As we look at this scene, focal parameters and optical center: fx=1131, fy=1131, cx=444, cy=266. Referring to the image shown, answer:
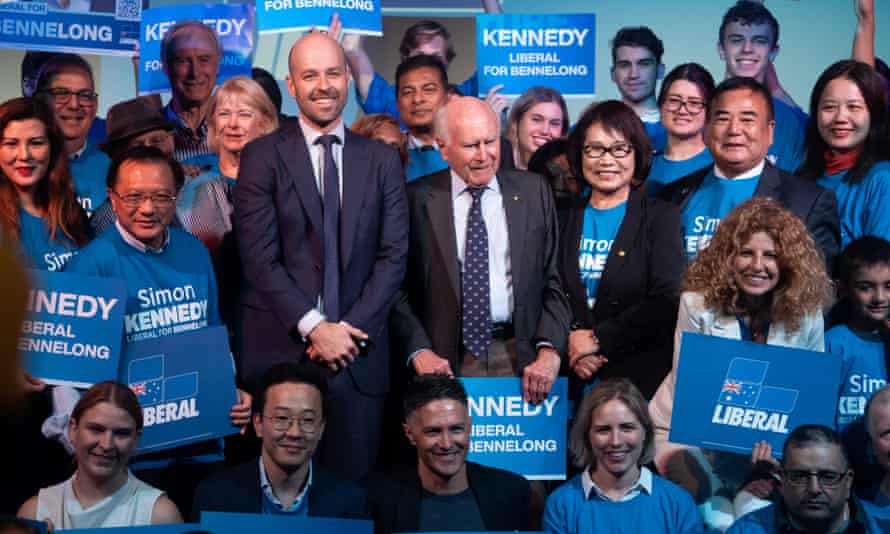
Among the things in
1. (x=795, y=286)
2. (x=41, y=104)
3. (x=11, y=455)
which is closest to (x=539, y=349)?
(x=795, y=286)

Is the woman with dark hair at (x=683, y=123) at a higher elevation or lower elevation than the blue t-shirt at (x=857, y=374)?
higher

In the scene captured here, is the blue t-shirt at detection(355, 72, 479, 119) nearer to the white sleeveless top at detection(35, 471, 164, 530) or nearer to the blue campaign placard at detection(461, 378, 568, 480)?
the blue campaign placard at detection(461, 378, 568, 480)

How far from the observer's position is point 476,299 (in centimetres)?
430

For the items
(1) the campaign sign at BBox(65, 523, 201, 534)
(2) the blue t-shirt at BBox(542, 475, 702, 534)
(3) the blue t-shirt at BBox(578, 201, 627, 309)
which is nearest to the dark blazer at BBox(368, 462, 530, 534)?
(2) the blue t-shirt at BBox(542, 475, 702, 534)

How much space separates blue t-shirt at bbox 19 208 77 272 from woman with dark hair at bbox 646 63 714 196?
2.52 m

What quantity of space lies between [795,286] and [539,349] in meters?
0.96

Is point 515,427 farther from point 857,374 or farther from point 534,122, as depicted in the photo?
point 534,122

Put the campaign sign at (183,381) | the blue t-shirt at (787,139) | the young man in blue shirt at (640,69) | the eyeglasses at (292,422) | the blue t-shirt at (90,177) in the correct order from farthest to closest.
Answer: the young man in blue shirt at (640,69) < the blue t-shirt at (787,139) < the blue t-shirt at (90,177) < the campaign sign at (183,381) < the eyeglasses at (292,422)

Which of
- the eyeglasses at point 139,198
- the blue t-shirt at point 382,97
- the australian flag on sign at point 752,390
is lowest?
the australian flag on sign at point 752,390

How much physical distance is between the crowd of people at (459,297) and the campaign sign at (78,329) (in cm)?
11

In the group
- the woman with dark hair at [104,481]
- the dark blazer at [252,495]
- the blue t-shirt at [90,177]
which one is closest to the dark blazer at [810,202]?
the dark blazer at [252,495]

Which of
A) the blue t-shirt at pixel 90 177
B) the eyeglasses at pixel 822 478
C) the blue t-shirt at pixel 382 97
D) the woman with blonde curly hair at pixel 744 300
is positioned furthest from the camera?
the blue t-shirt at pixel 382 97

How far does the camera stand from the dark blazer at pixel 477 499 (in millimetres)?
3816

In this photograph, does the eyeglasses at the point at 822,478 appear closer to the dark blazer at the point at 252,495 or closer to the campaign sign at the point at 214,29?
the dark blazer at the point at 252,495
